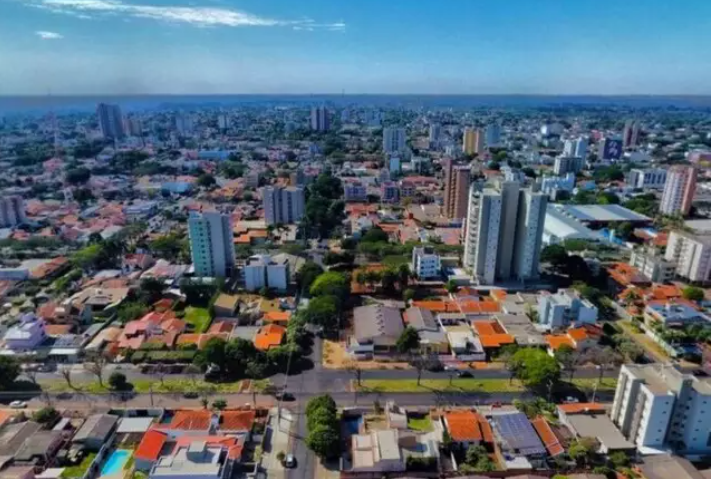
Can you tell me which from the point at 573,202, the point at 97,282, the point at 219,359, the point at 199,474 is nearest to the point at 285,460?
the point at 199,474

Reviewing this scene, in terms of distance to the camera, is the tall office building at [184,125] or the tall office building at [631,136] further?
the tall office building at [184,125]

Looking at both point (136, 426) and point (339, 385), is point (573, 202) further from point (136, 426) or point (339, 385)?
point (136, 426)

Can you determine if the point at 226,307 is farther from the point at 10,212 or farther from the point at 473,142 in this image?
the point at 473,142

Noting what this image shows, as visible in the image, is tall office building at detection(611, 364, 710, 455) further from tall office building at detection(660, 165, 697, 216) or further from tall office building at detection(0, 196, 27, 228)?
tall office building at detection(0, 196, 27, 228)

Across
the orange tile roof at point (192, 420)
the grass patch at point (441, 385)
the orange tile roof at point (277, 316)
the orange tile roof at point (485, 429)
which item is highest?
the orange tile roof at point (192, 420)

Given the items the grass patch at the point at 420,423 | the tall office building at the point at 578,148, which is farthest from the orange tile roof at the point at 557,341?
the tall office building at the point at 578,148

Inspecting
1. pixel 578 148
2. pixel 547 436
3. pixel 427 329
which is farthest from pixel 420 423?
pixel 578 148

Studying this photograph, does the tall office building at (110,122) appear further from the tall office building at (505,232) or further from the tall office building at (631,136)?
the tall office building at (631,136)
